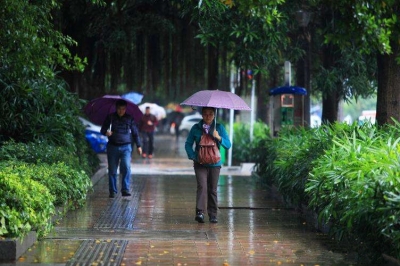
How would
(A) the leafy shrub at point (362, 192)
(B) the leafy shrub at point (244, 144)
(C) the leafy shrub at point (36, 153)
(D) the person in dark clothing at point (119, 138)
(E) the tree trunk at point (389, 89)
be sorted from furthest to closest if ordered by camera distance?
(B) the leafy shrub at point (244, 144), (D) the person in dark clothing at point (119, 138), (E) the tree trunk at point (389, 89), (C) the leafy shrub at point (36, 153), (A) the leafy shrub at point (362, 192)

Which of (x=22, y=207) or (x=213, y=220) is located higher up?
(x=22, y=207)

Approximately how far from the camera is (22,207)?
1027cm

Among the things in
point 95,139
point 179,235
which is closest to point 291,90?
point 179,235

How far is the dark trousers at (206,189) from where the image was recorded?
534 inches

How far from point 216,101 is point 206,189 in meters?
1.25

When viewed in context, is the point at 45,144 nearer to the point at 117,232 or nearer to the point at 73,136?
the point at 73,136

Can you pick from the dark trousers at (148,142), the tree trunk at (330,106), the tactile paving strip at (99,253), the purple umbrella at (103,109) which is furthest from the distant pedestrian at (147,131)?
the tactile paving strip at (99,253)

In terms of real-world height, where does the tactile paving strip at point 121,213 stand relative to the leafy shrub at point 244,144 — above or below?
below

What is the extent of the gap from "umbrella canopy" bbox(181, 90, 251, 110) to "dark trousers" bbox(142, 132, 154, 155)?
2110cm

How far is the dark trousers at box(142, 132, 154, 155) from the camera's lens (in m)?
35.1

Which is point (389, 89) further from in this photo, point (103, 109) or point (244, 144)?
point (244, 144)

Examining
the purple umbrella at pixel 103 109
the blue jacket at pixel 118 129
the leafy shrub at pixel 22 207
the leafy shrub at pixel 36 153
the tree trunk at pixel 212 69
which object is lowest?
the leafy shrub at pixel 22 207

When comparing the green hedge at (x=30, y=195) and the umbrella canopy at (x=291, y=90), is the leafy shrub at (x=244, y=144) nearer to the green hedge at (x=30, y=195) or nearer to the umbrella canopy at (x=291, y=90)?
the umbrella canopy at (x=291, y=90)

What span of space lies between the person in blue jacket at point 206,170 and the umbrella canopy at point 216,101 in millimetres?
177
